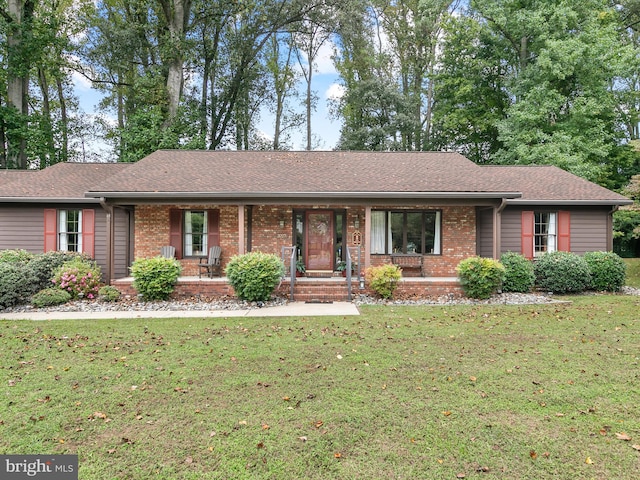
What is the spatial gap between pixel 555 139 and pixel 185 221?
56.0 feet

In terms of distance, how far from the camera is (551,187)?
13047 millimetres

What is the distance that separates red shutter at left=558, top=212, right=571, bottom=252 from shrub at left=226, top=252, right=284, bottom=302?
384 inches

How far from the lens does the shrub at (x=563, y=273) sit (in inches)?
423

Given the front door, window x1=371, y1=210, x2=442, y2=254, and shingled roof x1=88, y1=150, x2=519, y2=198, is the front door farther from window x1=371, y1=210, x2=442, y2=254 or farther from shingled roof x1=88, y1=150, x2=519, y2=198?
window x1=371, y1=210, x2=442, y2=254

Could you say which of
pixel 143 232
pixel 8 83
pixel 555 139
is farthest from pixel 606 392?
pixel 8 83

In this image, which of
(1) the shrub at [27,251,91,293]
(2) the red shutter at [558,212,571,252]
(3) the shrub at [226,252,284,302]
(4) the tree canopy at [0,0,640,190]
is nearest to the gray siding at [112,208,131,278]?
(1) the shrub at [27,251,91,293]

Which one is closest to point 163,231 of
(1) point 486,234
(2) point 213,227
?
(2) point 213,227

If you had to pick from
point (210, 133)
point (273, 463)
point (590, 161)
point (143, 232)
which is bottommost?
point (273, 463)

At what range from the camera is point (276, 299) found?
10.1m

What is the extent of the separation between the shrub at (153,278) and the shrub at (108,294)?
0.71 meters

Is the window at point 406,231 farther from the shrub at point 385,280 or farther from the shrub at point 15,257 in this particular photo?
the shrub at point 15,257

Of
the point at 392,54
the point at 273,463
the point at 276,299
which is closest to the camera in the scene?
the point at 273,463

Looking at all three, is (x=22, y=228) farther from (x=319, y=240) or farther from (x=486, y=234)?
(x=486, y=234)

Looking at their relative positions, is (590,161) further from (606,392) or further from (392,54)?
(606,392)
